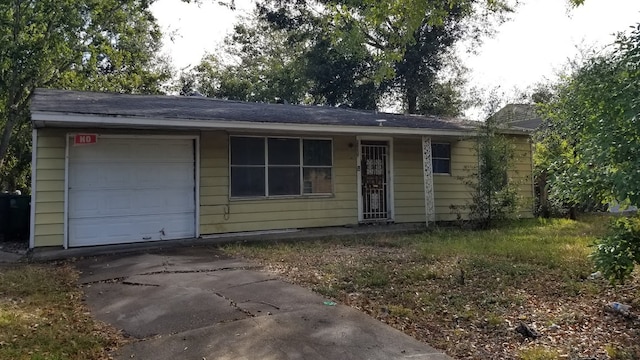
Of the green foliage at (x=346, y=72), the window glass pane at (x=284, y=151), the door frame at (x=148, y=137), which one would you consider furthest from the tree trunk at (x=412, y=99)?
the door frame at (x=148, y=137)

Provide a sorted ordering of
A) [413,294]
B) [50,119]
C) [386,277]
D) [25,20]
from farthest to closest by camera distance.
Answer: [25,20]
[50,119]
[386,277]
[413,294]

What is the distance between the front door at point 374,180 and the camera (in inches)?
456

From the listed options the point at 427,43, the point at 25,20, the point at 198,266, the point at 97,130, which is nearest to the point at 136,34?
the point at 25,20

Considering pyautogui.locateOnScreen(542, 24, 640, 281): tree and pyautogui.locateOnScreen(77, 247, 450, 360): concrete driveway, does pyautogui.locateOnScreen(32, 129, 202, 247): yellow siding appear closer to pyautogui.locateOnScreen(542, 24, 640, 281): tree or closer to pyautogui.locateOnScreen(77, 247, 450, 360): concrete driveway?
pyautogui.locateOnScreen(77, 247, 450, 360): concrete driveway

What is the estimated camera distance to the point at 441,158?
41.2 ft

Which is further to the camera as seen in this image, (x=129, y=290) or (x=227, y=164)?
(x=227, y=164)

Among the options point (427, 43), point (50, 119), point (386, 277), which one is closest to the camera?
point (386, 277)

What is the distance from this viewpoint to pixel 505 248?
26.4 ft

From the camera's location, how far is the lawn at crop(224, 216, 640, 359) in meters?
4.05

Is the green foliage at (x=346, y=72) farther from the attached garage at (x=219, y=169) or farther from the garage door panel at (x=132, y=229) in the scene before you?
the garage door panel at (x=132, y=229)

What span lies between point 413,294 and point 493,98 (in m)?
7.78

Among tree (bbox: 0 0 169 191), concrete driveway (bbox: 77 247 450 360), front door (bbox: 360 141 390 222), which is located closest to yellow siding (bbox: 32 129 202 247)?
concrete driveway (bbox: 77 247 450 360)

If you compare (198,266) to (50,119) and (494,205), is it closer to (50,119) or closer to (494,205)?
(50,119)

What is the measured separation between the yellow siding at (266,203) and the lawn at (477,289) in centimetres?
129
